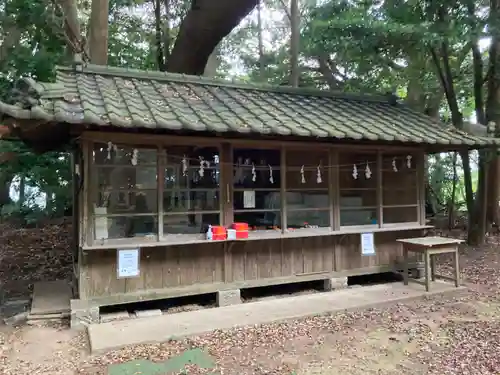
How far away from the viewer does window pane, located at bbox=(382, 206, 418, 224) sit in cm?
711

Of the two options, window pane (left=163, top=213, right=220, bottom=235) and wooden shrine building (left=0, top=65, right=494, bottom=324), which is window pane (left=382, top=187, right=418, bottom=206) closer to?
wooden shrine building (left=0, top=65, right=494, bottom=324)

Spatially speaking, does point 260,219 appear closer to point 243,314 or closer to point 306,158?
point 306,158

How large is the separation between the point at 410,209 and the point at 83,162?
214 inches

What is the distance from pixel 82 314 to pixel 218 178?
2410 mm

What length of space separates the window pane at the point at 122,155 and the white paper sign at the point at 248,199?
1455 millimetres

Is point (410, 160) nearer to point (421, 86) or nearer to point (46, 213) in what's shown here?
point (421, 86)

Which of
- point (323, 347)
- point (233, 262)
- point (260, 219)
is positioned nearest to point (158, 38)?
point (260, 219)

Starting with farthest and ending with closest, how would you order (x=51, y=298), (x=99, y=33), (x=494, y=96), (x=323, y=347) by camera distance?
(x=494, y=96) → (x=99, y=33) → (x=51, y=298) → (x=323, y=347)

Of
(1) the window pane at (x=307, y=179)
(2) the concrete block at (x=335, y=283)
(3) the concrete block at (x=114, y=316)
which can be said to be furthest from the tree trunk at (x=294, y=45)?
(3) the concrete block at (x=114, y=316)

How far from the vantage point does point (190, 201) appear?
218 inches

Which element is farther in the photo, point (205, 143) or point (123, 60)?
point (123, 60)

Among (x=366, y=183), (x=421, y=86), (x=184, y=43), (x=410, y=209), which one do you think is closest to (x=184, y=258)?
(x=366, y=183)

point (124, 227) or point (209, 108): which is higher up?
point (209, 108)

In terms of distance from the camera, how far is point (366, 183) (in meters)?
6.84
